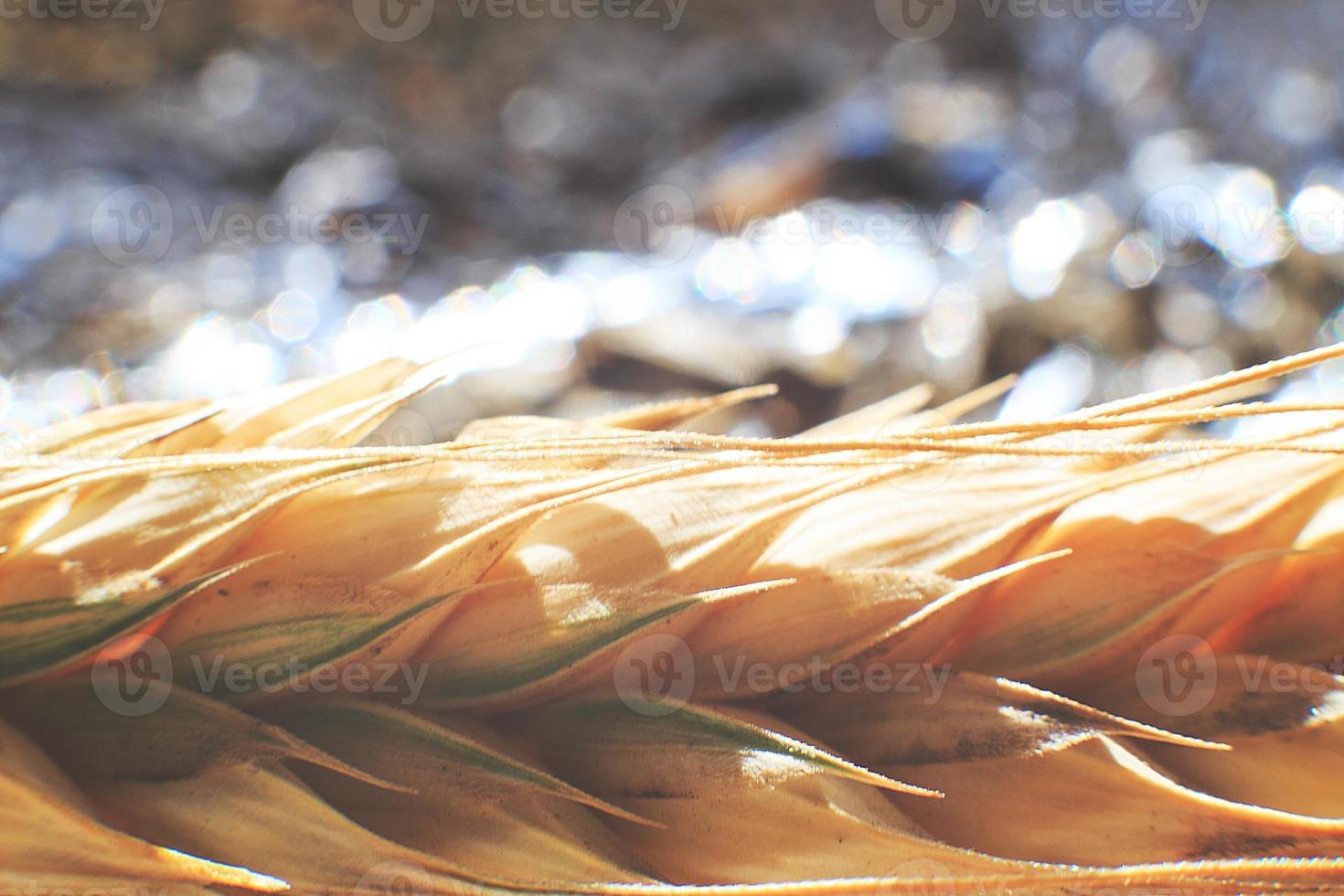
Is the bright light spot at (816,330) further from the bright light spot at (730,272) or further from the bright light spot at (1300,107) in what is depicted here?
the bright light spot at (1300,107)

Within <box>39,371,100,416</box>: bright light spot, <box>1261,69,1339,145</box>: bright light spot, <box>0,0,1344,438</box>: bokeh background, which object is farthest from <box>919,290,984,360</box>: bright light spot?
<box>39,371,100,416</box>: bright light spot

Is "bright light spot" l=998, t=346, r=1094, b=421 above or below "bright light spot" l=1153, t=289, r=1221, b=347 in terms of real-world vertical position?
below

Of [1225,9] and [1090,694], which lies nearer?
[1090,694]

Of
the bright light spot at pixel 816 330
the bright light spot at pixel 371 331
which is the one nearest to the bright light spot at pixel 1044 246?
the bright light spot at pixel 816 330

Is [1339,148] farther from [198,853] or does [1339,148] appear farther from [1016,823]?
[198,853]

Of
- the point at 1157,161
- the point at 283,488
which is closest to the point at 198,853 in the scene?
the point at 283,488

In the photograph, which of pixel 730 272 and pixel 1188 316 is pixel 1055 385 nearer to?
pixel 1188 316

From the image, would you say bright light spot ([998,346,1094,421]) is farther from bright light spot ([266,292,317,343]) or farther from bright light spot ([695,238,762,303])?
bright light spot ([266,292,317,343])

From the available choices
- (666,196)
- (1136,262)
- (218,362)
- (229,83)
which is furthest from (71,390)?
(1136,262)
